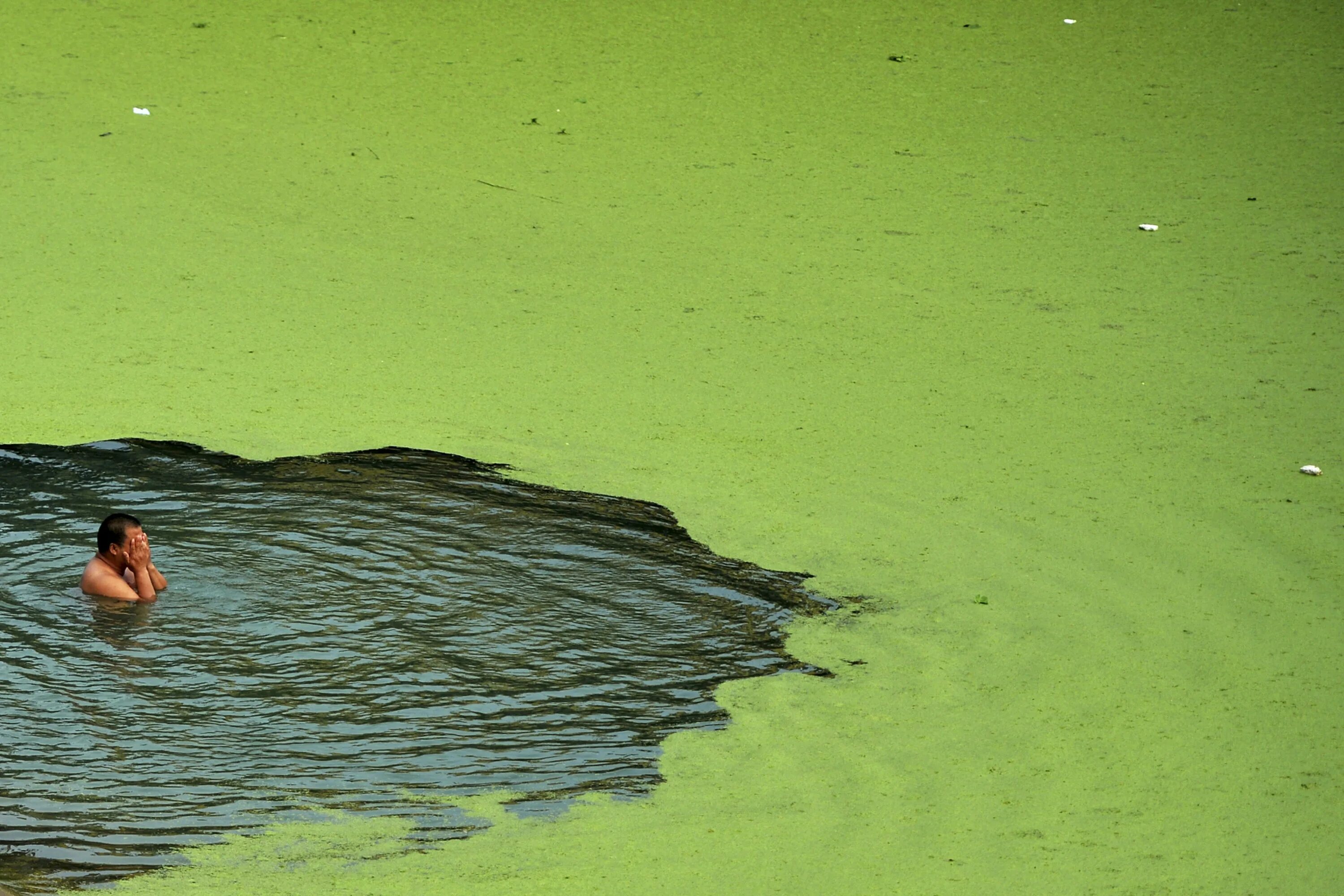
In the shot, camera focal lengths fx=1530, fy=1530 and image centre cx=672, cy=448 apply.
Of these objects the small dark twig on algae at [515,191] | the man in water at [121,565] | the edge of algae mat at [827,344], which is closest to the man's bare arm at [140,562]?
the man in water at [121,565]

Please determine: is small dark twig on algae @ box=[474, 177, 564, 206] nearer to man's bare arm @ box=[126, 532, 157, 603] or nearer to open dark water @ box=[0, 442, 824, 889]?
open dark water @ box=[0, 442, 824, 889]

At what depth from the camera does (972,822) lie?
150 inches

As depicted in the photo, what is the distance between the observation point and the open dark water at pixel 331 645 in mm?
3902

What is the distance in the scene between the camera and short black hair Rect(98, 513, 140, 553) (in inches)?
194

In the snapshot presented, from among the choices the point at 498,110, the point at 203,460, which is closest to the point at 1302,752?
the point at 203,460

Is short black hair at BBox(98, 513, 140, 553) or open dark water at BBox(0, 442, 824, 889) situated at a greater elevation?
short black hair at BBox(98, 513, 140, 553)

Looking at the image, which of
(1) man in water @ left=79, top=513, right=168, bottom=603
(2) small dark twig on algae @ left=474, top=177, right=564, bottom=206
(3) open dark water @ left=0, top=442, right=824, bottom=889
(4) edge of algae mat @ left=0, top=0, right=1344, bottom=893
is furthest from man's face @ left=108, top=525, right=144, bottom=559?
(2) small dark twig on algae @ left=474, top=177, right=564, bottom=206

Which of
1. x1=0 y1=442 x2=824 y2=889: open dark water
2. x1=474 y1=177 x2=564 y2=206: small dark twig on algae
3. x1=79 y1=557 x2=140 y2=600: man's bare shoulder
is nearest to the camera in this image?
x1=0 y1=442 x2=824 y2=889: open dark water

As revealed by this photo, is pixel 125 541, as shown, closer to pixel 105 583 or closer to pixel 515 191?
pixel 105 583

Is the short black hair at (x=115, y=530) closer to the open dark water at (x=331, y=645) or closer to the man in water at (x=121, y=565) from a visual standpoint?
the man in water at (x=121, y=565)

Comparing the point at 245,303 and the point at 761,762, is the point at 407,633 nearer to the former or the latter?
the point at 761,762

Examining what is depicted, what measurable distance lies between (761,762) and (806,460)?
2.21 m

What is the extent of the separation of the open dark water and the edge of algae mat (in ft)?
0.57

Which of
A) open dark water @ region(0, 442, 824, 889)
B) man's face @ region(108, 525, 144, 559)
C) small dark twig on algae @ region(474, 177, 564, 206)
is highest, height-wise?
small dark twig on algae @ region(474, 177, 564, 206)
